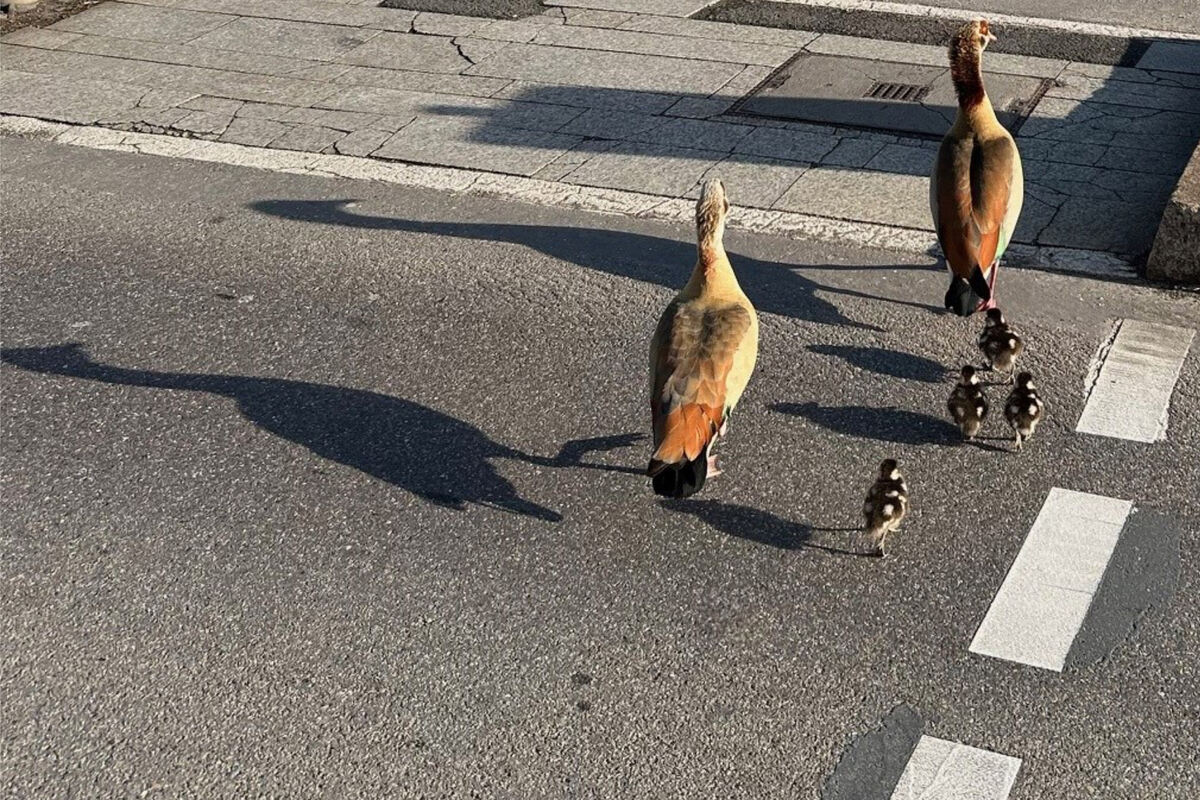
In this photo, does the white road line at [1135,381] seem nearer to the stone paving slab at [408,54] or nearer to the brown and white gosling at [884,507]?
the brown and white gosling at [884,507]

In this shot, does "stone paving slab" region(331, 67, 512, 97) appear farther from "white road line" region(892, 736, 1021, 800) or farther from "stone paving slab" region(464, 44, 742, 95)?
"white road line" region(892, 736, 1021, 800)

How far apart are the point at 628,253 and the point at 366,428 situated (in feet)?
7.64

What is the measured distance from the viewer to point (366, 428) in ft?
23.2

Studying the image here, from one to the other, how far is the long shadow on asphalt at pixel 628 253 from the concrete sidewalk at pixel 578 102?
0.74 meters

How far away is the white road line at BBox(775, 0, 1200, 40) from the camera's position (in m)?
11.8

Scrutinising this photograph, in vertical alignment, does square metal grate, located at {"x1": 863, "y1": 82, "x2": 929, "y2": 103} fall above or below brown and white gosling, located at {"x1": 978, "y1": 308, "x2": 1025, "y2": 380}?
below

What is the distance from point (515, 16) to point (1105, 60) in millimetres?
4843

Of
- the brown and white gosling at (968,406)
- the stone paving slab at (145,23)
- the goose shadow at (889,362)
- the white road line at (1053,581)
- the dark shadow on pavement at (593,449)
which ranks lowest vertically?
the stone paving slab at (145,23)

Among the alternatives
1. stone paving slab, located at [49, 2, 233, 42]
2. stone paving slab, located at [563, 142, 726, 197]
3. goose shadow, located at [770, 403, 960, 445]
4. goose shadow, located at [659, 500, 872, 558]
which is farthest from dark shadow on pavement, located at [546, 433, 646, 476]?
stone paving slab, located at [49, 2, 233, 42]

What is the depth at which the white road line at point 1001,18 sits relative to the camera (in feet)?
38.8

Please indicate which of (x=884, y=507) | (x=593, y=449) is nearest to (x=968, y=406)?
(x=884, y=507)

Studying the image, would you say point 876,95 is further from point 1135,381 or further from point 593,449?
point 593,449

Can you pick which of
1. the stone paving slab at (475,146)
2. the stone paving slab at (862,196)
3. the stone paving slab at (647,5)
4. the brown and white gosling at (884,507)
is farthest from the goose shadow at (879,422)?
the stone paving slab at (647,5)

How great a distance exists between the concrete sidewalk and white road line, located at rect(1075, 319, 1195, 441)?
1009 millimetres
